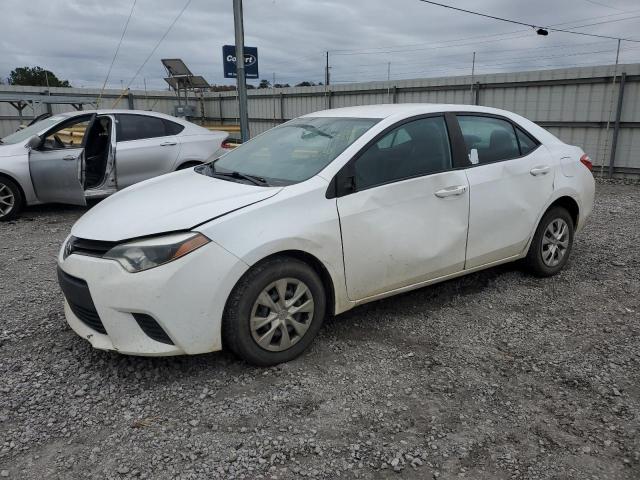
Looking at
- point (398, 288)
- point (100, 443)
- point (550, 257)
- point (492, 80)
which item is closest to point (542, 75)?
point (492, 80)

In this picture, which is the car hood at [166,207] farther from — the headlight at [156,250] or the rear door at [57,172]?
the rear door at [57,172]

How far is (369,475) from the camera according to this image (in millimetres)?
2379

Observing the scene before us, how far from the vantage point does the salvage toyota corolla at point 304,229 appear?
293 centimetres

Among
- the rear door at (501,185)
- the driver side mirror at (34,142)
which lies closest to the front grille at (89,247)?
the rear door at (501,185)

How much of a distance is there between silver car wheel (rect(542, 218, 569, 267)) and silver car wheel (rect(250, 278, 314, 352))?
2.59 meters

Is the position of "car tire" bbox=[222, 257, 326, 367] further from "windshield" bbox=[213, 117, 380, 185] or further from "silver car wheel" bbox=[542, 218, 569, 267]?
"silver car wheel" bbox=[542, 218, 569, 267]

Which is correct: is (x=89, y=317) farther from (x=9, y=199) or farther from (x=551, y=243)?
(x=9, y=199)

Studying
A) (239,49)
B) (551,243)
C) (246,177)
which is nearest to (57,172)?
(239,49)

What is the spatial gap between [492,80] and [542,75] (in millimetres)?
1179

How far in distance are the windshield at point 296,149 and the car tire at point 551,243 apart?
1.99 metres

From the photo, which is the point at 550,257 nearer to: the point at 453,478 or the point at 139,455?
the point at 453,478

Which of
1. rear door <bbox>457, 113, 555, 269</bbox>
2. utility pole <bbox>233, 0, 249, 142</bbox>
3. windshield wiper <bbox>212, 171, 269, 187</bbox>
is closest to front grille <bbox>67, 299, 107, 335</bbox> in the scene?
windshield wiper <bbox>212, 171, 269, 187</bbox>

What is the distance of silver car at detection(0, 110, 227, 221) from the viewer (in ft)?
24.2

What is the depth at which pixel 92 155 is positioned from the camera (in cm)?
793
